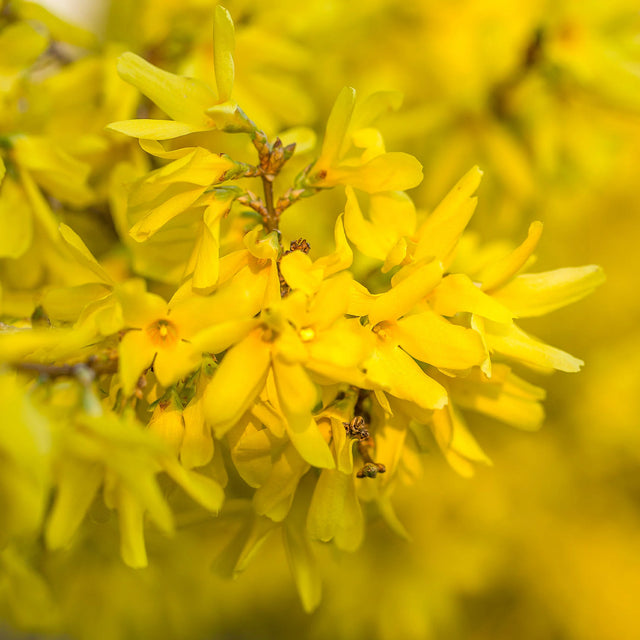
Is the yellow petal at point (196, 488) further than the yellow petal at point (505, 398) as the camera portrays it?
No

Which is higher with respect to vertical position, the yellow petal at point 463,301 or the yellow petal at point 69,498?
the yellow petal at point 463,301

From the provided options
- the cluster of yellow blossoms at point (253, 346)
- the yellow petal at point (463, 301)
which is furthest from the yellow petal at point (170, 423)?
the yellow petal at point (463, 301)

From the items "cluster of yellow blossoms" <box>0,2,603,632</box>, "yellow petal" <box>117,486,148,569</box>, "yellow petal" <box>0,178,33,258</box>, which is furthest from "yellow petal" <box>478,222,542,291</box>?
"yellow petal" <box>0,178,33,258</box>

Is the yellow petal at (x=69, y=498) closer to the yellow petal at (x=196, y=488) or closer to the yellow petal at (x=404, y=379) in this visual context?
the yellow petal at (x=196, y=488)

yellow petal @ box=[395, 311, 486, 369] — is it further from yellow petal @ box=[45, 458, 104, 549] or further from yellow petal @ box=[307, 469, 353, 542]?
yellow petal @ box=[45, 458, 104, 549]

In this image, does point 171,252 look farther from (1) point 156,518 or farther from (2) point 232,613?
(2) point 232,613

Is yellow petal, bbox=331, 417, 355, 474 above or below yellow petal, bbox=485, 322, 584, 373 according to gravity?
below

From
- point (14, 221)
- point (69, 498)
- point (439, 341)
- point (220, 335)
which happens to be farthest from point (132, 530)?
point (14, 221)
